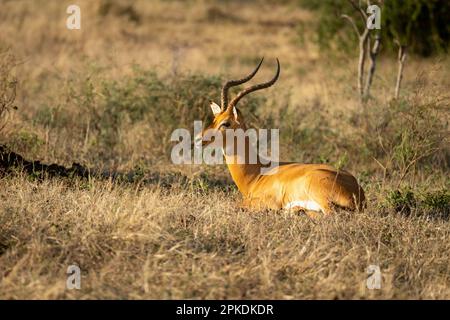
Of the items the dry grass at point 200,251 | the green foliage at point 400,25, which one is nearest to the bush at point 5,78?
the dry grass at point 200,251

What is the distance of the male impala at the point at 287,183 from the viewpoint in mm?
6340

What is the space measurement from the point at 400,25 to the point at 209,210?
31.1 ft

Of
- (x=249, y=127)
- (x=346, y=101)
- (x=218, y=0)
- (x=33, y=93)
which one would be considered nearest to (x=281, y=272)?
(x=249, y=127)

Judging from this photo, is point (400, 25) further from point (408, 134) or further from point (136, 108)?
point (408, 134)

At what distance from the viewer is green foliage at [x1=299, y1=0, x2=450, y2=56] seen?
13766 millimetres

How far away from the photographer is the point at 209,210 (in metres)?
5.95

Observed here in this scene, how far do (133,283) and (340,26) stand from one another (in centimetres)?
1189

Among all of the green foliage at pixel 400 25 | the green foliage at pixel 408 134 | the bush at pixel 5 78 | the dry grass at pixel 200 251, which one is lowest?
the dry grass at pixel 200 251

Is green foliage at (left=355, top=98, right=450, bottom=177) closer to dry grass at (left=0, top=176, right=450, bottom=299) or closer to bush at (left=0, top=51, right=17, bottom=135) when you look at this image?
dry grass at (left=0, top=176, right=450, bottom=299)

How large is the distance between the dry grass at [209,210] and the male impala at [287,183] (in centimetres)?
24

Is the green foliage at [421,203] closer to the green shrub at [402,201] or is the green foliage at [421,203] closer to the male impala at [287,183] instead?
the green shrub at [402,201]

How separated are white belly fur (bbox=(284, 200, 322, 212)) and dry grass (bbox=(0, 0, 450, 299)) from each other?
235 millimetres

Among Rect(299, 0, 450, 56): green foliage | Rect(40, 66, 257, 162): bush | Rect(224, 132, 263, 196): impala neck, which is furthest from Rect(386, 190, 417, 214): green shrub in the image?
Rect(299, 0, 450, 56): green foliage

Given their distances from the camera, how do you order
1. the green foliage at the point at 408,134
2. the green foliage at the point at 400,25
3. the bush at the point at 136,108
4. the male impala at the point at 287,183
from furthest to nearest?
the green foliage at the point at 400,25 < the bush at the point at 136,108 < the green foliage at the point at 408,134 < the male impala at the point at 287,183
